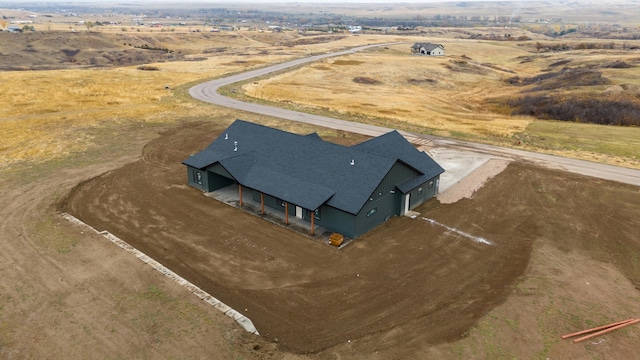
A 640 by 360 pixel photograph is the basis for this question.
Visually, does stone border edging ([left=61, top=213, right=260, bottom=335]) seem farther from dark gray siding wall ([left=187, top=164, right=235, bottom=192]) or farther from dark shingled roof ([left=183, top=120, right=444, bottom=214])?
dark gray siding wall ([left=187, top=164, right=235, bottom=192])

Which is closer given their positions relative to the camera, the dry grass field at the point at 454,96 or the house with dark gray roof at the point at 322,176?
the house with dark gray roof at the point at 322,176

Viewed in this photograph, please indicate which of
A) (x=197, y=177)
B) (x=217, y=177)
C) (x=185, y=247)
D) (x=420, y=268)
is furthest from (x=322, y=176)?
(x=197, y=177)

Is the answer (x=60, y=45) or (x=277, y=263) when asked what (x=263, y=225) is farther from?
(x=60, y=45)

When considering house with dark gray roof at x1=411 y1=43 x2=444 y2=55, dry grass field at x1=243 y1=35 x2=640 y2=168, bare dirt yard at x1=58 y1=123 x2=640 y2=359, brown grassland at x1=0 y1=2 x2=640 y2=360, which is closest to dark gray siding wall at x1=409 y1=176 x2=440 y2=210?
bare dirt yard at x1=58 y1=123 x2=640 y2=359

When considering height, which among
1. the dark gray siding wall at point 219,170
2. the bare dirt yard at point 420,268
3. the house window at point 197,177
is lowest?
the bare dirt yard at point 420,268

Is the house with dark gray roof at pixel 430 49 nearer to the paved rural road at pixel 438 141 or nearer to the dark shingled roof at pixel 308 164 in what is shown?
the paved rural road at pixel 438 141

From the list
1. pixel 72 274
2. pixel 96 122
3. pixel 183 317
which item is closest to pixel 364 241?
pixel 183 317

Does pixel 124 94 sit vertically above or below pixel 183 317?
above

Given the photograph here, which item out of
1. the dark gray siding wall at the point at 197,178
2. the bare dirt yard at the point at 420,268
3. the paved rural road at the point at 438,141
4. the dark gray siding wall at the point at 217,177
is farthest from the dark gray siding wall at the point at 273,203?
the paved rural road at the point at 438,141
